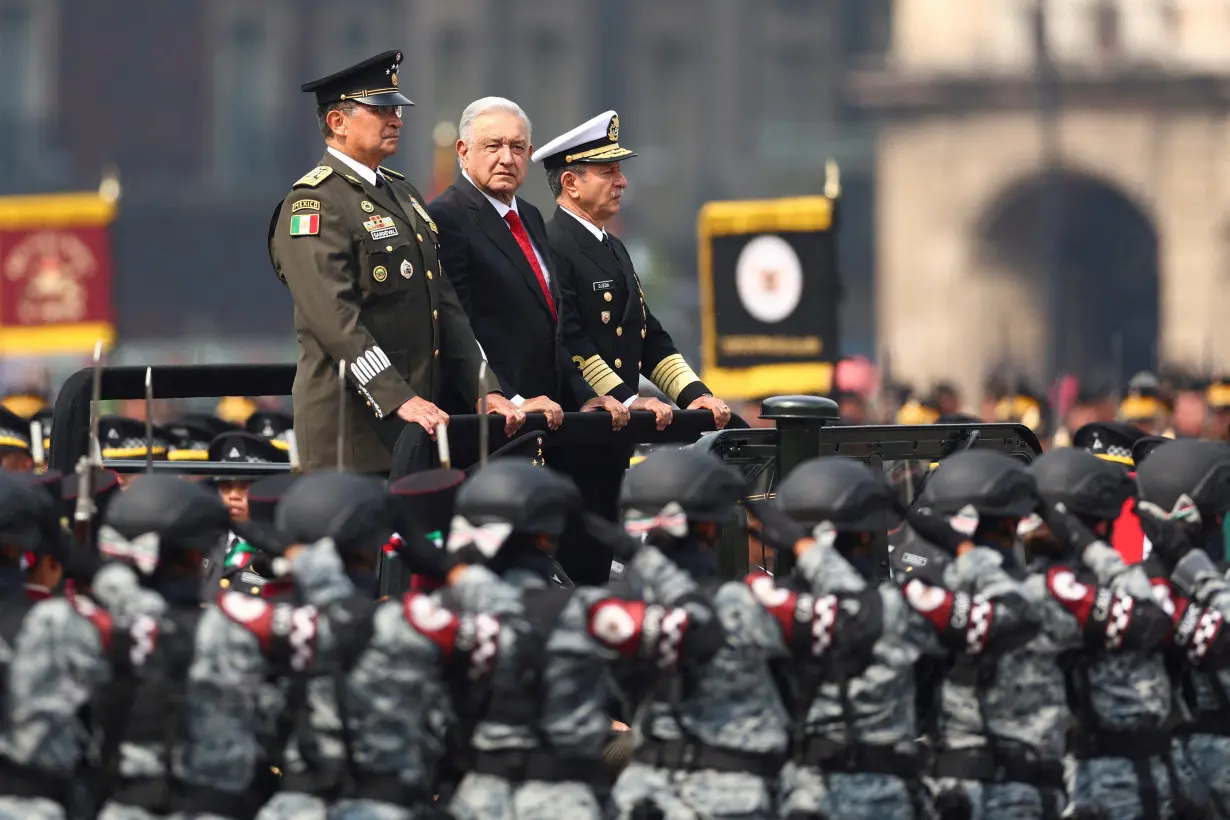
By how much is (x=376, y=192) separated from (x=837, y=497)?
1.87 metres

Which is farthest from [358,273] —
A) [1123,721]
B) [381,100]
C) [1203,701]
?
[1203,701]

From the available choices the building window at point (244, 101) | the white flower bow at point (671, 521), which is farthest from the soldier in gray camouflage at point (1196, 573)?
the building window at point (244, 101)

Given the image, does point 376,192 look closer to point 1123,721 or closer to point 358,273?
point 358,273

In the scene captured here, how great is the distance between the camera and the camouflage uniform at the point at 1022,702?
27.5 feet

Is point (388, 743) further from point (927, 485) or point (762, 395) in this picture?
point (762, 395)

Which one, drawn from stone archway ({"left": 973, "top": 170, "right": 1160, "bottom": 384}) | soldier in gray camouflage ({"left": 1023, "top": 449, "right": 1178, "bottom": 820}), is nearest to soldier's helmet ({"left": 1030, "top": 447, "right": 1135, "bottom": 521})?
soldier in gray camouflage ({"left": 1023, "top": 449, "right": 1178, "bottom": 820})

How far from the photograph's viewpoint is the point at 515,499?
25.5 ft

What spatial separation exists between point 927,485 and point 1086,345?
43160mm

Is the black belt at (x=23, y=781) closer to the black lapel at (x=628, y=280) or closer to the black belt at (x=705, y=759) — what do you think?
the black belt at (x=705, y=759)

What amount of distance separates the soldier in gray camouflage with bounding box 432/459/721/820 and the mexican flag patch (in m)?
1.43

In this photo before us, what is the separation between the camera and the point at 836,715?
321 inches

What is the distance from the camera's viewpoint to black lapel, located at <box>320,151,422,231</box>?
361 inches

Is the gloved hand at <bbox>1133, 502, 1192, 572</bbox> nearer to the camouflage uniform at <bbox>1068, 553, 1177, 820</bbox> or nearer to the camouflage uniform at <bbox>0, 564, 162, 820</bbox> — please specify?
the camouflage uniform at <bbox>1068, 553, 1177, 820</bbox>

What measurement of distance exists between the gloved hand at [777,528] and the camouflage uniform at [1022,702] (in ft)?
1.49
